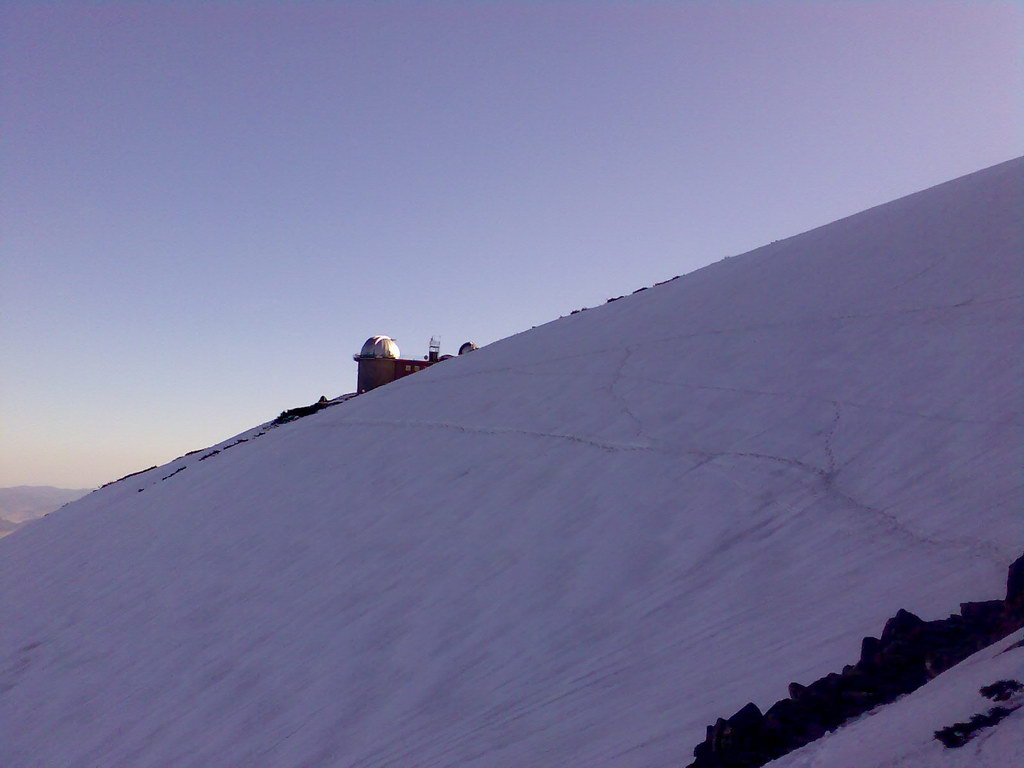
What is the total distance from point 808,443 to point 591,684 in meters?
2.32

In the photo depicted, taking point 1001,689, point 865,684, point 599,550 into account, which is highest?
point 599,550

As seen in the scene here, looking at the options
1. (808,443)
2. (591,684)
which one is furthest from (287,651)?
(808,443)

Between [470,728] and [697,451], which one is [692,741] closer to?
[470,728]

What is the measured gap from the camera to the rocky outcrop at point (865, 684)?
7.45 feet

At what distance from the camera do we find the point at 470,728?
346cm

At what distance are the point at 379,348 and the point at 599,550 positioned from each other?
20392 mm

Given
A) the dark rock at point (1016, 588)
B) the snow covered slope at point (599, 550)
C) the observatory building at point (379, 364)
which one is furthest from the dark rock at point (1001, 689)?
the observatory building at point (379, 364)

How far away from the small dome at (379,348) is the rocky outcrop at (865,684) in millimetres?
22418

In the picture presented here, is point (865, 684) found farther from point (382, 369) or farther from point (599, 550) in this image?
point (382, 369)

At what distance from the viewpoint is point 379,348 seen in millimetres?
24391

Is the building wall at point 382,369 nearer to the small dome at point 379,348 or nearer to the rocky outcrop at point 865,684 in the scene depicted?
the small dome at point 379,348

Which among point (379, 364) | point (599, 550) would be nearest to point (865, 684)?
point (599, 550)

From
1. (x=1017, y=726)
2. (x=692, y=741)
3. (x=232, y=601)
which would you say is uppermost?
(x=232, y=601)

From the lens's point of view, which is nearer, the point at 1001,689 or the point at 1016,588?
the point at 1001,689
